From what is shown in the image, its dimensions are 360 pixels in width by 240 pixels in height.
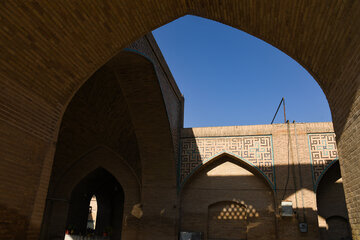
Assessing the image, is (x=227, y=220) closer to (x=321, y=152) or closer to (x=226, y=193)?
(x=226, y=193)

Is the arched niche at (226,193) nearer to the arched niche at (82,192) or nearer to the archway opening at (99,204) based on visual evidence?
the arched niche at (82,192)

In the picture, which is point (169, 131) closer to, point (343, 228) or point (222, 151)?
point (222, 151)

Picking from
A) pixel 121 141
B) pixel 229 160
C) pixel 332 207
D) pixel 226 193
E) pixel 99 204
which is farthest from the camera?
pixel 99 204

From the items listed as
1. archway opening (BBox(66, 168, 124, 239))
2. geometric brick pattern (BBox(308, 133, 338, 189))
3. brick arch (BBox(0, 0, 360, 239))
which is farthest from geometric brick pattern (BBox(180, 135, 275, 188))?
brick arch (BBox(0, 0, 360, 239))

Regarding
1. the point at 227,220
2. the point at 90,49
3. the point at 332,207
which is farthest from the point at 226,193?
the point at 90,49

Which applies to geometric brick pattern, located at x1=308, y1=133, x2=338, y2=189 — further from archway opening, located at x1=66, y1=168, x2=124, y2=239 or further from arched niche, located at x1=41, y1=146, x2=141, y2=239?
archway opening, located at x1=66, y1=168, x2=124, y2=239

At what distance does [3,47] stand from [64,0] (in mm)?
873

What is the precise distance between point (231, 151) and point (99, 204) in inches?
330

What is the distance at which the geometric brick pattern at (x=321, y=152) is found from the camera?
9062 millimetres

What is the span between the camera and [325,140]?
Result: 934cm

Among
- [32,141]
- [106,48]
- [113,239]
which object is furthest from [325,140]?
[113,239]

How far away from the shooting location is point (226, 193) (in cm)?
984

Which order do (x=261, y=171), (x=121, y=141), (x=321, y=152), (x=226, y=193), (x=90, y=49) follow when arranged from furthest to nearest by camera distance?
(x=121, y=141) < (x=226, y=193) < (x=261, y=171) < (x=321, y=152) < (x=90, y=49)

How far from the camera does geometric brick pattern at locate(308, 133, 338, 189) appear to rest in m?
9.06
